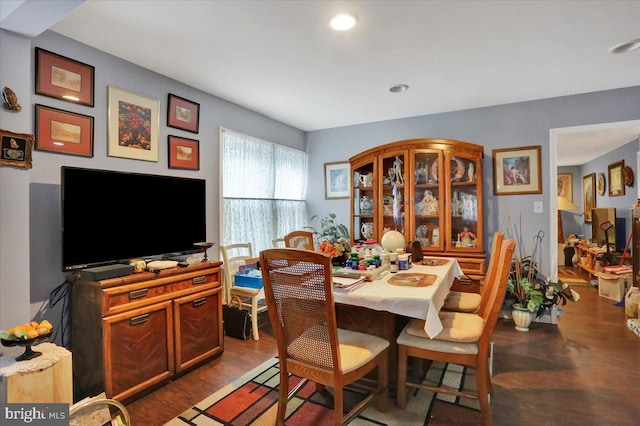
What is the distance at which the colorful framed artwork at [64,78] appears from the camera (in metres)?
2.09

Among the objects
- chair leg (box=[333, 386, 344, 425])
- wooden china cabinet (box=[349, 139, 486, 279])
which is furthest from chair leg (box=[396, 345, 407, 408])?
wooden china cabinet (box=[349, 139, 486, 279])

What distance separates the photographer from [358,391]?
214 centimetres

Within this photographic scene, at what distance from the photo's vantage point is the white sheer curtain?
11.6 feet

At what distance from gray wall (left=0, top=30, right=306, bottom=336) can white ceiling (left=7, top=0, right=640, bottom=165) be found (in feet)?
0.43

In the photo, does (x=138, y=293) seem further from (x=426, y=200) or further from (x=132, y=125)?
(x=426, y=200)

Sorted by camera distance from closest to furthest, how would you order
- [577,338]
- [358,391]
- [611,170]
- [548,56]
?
1. [358,391]
2. [548,56]
3. [577,338]
4. [611,170]

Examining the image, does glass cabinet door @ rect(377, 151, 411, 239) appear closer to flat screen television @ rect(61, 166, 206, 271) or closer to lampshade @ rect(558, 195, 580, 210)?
flat screen television @ rect(61, 166, 206, 271)

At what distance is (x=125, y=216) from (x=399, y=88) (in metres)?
2.64

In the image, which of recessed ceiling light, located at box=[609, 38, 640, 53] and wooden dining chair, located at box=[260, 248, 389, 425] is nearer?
wooden dining chair, located at box=[260, 248, 389, 425]

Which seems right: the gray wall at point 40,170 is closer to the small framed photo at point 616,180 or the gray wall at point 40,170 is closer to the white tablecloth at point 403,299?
the white tablecloth at point 403,299

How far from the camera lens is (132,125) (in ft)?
8.55

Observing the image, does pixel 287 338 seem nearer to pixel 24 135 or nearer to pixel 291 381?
pixel 291 381

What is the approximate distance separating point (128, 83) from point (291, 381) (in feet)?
8.48

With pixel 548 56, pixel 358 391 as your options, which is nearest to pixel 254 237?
pixel 358 391
